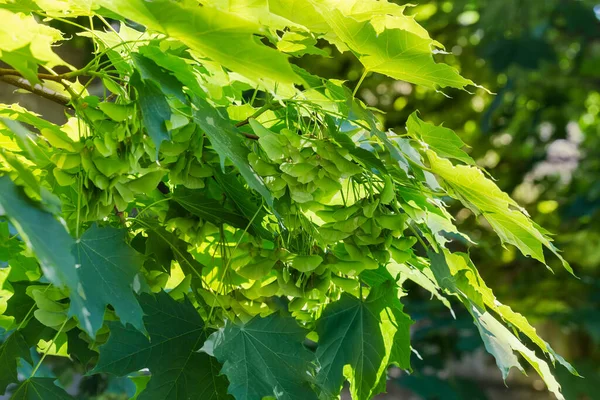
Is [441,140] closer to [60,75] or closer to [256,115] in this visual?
[256,115]

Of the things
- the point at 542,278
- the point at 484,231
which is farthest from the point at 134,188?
the point at 542,278

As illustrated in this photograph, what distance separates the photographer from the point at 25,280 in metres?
0.55

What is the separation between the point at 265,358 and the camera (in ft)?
1.65

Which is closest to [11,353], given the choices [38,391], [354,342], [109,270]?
[38,391]

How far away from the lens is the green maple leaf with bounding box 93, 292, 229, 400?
19.7 inches

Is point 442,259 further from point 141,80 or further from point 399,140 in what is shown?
point 141,80

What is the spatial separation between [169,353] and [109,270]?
0.32ft

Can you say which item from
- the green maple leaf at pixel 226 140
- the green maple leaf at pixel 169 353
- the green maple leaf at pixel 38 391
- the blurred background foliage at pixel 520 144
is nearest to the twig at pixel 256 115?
the green maple leaf at pixel 226 140

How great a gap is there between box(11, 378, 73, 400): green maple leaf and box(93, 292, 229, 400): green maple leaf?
0.15 feet

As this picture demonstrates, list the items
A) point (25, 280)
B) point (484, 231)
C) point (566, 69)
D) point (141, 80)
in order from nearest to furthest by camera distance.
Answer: point (141, 80) → point (25, 280) → point (484, 231) → point (566, 69)

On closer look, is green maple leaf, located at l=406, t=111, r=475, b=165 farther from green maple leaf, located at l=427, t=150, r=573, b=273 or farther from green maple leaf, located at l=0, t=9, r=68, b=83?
green maple leaf, located at l=0, t=9, r=68, b=83

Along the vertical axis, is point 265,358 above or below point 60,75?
below

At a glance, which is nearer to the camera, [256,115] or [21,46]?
[21,46]

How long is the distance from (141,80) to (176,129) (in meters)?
0.04
